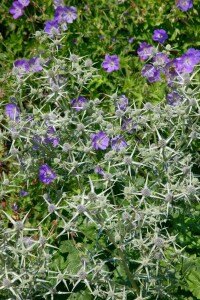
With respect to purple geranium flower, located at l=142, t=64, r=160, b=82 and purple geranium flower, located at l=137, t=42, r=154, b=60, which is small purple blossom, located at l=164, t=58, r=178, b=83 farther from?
purple geranium flower, located at l=137, t=42, r=154, b=60

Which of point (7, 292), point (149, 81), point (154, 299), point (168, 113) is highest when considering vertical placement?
point (168, 113)

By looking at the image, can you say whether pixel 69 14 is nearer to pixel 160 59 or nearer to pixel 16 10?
pixel 16 10

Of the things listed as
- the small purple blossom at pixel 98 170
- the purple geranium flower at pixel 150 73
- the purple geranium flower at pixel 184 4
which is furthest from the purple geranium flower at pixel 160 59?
the purple geranium flower at pixel 184 4

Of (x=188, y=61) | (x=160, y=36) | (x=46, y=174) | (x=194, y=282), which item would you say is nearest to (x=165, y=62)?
(x=188, y=61)

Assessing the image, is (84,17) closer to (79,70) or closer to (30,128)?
(79,70)

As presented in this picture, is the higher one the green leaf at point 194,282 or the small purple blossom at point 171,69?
the small purple blossom at point 171,69

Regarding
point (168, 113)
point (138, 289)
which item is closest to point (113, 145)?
point (168, 113)

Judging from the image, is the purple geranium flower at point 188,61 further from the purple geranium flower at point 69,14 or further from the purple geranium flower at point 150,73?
the purple geranium flower at point 69,14

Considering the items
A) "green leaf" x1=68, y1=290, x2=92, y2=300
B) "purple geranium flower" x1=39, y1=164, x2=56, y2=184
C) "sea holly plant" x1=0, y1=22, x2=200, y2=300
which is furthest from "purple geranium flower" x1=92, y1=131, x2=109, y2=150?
"green leaf" x1=68, y1=290, x2=92, y2=300
